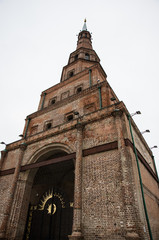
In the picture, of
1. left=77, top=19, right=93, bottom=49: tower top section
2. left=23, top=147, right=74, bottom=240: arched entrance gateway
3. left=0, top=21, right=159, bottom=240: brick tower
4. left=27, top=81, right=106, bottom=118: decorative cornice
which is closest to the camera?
left=0, top=21, right=159, bottom=240: brick tower

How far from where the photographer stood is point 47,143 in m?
12.9

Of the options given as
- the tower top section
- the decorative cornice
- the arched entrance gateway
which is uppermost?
the tower top section

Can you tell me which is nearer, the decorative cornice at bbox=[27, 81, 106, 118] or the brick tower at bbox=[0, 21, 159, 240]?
the brick tower at bbox=[0, 21, 159, 240]

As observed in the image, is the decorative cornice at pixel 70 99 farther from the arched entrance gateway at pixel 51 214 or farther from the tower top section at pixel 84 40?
the tower top section at pixel 84 40

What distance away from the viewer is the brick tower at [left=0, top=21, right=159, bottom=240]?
7.82 meters

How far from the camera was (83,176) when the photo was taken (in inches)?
375

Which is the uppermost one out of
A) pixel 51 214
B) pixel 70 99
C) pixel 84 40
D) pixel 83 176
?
pixel 84 40

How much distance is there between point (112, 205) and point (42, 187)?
8897mm

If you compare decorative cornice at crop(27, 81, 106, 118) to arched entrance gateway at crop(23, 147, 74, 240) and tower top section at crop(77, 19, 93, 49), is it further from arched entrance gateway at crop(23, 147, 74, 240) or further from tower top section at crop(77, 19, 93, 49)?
tower top section at crop(77, 19, 93, 49)

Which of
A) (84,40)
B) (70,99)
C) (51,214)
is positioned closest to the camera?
(51,214)

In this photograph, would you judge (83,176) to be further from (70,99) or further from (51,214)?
(70,99)

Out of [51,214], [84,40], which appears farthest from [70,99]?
[84,40]

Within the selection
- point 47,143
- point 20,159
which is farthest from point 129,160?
point 20,159

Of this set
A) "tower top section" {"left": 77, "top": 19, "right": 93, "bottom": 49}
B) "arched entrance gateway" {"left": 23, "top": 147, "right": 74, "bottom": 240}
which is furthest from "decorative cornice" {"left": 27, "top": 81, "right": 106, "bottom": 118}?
"tower top section" {"left": 77, "top": 19, "right": 93, "bottom": 49}
